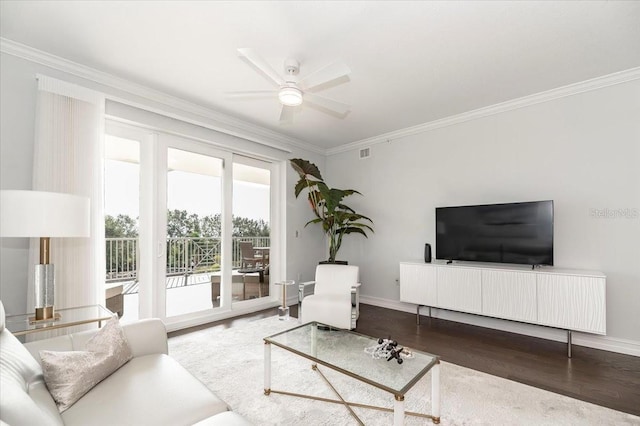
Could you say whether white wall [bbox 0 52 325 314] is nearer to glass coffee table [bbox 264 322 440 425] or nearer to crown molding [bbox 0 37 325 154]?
crown molding [bbox 0 37 325 154]

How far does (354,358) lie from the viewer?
6.52 feet

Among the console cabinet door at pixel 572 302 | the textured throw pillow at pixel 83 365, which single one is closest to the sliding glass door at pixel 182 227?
the textured throw pillow at pixel 83 365

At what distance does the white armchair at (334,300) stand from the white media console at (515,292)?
2.96 feet

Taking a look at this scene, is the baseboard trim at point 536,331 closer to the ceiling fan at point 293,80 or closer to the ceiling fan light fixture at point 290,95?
the ceiling fan at point 293,80

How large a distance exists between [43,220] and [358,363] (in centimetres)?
222

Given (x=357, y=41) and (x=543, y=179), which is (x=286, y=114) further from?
(x=543, y=179)

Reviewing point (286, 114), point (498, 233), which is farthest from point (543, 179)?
point (286, 114)

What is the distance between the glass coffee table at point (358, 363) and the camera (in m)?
1.65

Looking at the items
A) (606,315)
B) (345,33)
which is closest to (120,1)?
(345,33)

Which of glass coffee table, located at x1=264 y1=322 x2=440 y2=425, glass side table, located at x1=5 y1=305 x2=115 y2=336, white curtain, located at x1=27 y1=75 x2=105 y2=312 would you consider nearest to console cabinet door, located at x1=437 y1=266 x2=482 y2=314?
glass coffee table, located at x1=264 y1=322 x2=440 y2=425

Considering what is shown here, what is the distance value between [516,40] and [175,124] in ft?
12.2

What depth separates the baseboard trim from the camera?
2.98 meters

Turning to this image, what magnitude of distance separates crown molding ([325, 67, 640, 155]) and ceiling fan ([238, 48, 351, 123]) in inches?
84.1

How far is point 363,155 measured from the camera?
5234mm
